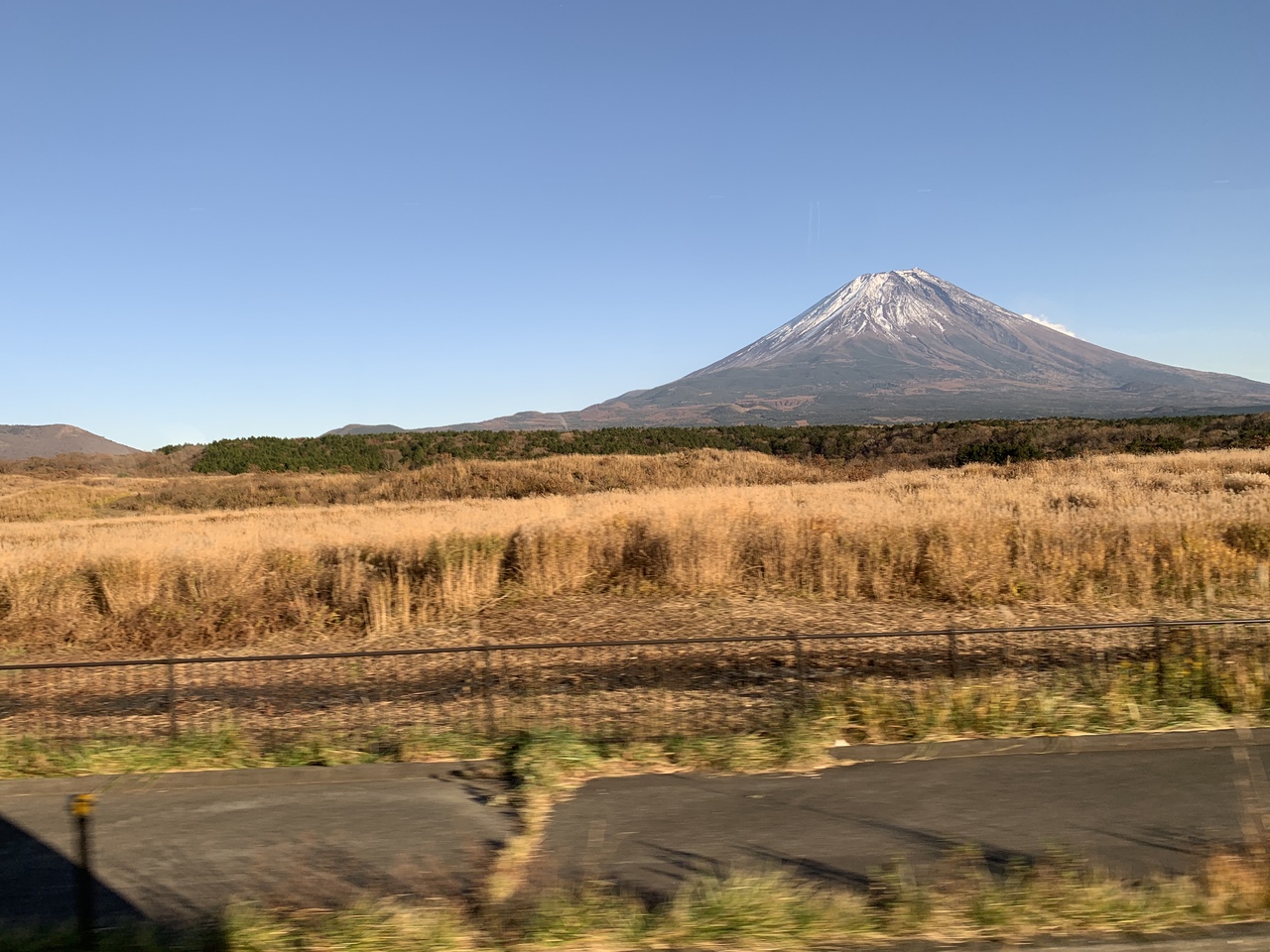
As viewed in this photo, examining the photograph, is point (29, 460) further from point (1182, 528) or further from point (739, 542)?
point (1182, 528)

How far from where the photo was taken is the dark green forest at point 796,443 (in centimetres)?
4447

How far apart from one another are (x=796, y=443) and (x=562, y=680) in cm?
4869

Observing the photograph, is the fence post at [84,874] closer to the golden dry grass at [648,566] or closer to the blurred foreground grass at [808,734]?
the blurred foreground grass at [808,734]

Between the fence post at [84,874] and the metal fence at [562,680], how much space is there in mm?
3188

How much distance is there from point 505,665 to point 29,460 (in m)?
77.2

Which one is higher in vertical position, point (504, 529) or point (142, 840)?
point (504, 529)

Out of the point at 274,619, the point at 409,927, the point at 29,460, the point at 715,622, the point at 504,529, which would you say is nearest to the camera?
the point at 409,927

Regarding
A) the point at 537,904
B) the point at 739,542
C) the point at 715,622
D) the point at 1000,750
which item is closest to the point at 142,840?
the point at 537,904

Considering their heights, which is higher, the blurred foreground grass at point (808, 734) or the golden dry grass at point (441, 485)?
the golden dry grass at point (441, 485)

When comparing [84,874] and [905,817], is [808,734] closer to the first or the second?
[905,817]

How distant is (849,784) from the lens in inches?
224

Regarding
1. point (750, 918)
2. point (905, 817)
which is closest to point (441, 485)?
point (905, 817)

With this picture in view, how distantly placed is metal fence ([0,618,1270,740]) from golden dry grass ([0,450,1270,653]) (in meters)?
1.87

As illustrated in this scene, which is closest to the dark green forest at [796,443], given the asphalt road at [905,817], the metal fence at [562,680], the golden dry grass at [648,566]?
the golden dry grass at [648,566]
